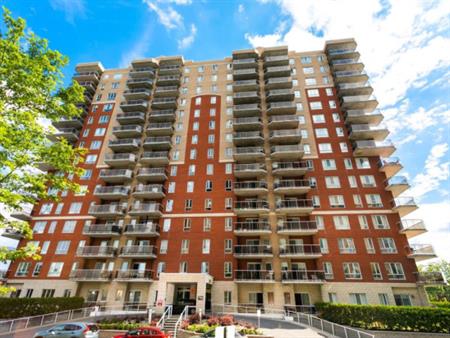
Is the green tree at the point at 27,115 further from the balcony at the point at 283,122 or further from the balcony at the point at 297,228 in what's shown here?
the balcony at the point at 283,122

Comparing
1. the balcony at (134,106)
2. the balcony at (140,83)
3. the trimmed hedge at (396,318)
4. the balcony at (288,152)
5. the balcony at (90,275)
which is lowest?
the trimmed hedge at (396,318)

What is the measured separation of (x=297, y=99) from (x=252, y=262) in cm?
Result: 2945

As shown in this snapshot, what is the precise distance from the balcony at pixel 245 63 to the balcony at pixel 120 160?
87.6 feet

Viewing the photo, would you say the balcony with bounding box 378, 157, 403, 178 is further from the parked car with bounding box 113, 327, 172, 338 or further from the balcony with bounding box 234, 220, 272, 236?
the parked car with bounding box 113, 327, 172, 338

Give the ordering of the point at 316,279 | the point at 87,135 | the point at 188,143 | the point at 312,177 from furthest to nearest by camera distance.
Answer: the point at 87,135
the point at 188,143
the point at 312,177
the point at 316,279

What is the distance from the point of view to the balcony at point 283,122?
39.3 meters

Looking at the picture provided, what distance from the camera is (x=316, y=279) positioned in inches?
1160

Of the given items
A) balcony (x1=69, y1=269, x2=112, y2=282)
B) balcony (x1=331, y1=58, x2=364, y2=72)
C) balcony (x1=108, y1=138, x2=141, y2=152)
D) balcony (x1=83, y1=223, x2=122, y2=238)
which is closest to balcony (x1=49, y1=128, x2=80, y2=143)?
balcony (x1=108, y1=138, x2=141, y2=152)

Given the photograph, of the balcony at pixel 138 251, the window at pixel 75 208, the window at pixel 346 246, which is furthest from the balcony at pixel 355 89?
the window at pixel 75 208

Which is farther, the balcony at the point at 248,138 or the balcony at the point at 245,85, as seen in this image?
the balcony at the point at 245,85

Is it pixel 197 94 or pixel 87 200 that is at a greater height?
pixel 197 94

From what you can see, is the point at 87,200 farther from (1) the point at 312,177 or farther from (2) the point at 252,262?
(1) the point at 312,177

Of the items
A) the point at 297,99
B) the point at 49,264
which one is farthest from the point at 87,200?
the point at 297,99

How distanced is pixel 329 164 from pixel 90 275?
3805 centimetres
